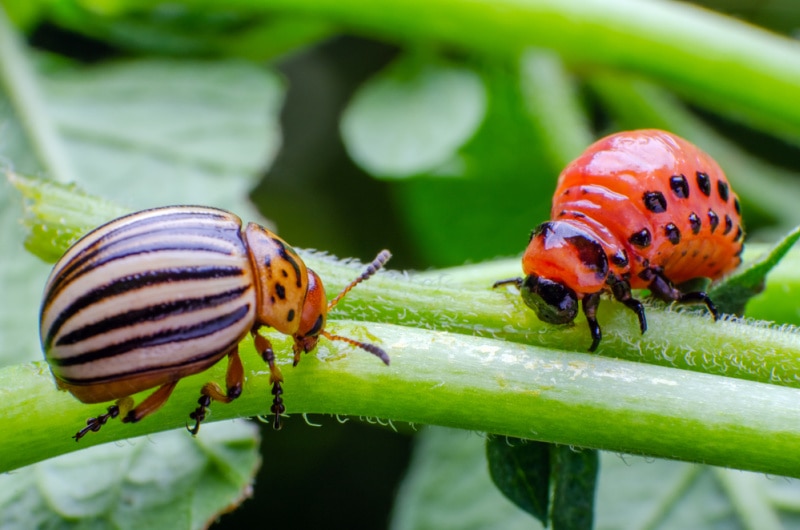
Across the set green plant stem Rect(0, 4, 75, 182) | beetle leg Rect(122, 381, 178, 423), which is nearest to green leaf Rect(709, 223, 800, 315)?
beetle leg Rect(122, 381, 178, 423)

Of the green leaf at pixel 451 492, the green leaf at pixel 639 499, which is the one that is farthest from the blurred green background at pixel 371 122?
the green leaf at pixel 639 499

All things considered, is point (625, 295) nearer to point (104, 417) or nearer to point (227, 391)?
point (227, 391)

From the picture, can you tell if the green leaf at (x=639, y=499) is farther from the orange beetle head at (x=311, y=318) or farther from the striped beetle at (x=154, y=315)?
the striped beetle at (x=154, y=315)

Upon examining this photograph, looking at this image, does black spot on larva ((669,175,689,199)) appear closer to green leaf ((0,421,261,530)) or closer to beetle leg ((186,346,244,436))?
beetle leg ((186,346,244,436))

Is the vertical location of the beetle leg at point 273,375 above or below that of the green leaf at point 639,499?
above

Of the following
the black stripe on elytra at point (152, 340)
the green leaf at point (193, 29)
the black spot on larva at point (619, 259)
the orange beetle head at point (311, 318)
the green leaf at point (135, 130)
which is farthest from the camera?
the green leaf at point (193, 29)

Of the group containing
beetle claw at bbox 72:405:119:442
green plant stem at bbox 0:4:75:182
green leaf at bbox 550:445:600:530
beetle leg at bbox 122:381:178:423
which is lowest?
green plant stem at bbox 0:4:75:182

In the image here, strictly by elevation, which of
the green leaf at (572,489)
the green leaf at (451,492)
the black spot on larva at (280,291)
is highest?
the black spot on larva at (280,291)
